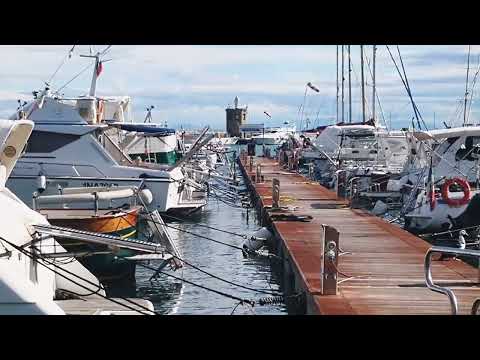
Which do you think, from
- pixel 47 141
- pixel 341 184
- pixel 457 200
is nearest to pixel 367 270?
pixel 457 200

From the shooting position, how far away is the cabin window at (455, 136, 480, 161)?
20047 mm

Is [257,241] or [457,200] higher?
[457,200]

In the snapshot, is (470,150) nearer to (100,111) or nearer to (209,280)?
(209,280)

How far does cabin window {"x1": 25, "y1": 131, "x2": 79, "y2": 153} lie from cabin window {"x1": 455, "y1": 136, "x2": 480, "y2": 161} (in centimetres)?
948

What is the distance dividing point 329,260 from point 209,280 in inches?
237

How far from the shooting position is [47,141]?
66.6 ft

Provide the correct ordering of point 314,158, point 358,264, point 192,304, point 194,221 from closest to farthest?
point 358,264
point 192,304
point 194,221
point 314,158

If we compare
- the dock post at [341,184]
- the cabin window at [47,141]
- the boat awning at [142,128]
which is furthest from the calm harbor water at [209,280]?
the cabin window at [47,141]

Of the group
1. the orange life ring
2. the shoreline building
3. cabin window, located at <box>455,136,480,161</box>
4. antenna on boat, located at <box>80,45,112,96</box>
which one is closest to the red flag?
antenna on boat, located at <box>80,45,112,96</box>

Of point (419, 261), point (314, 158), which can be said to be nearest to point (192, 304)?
point (419, 261)

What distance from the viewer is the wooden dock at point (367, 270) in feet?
28.6
